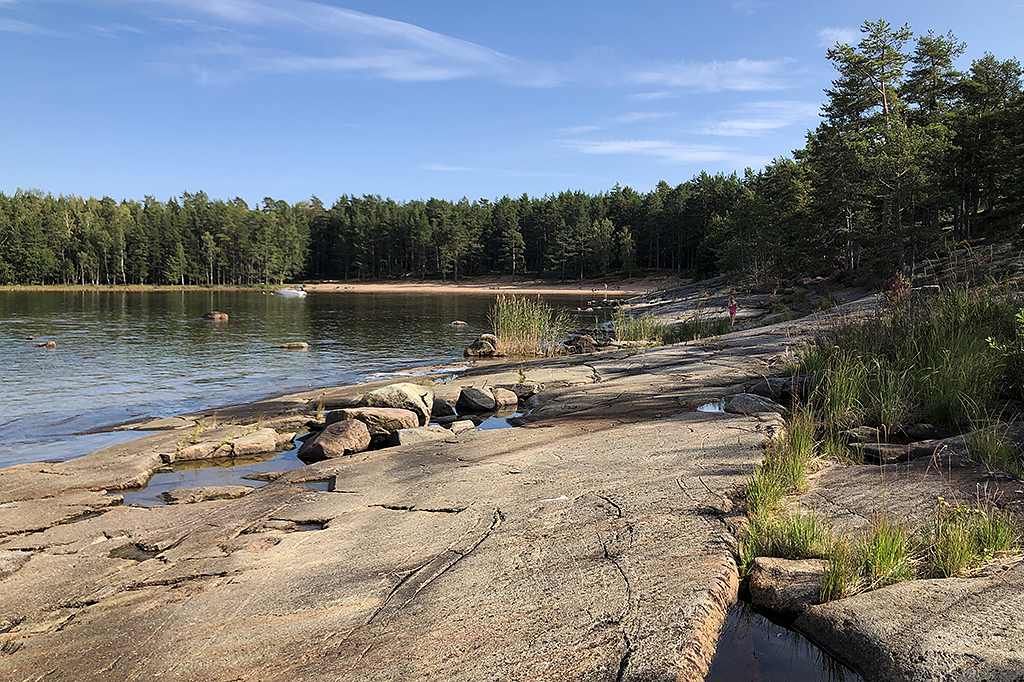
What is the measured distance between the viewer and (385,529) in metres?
5.79

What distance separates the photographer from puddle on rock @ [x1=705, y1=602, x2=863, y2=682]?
357 cm

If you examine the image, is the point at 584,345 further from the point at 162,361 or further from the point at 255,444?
the point at 255,444

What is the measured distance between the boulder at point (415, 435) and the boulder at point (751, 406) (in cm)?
421

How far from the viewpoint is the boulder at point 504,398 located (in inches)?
536

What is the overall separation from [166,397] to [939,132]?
36.5 m

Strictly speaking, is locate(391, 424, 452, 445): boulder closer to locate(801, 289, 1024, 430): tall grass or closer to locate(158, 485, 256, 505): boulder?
locate(158, 485, 256, 505): boulder

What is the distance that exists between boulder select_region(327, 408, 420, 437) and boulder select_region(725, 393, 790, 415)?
500 cm

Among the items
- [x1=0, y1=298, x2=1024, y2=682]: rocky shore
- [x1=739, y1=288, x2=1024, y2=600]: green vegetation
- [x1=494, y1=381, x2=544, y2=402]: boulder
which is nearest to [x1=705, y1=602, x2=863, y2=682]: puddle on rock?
[x1=0, y1=298, x2=1024, y2=682]: rocky shore

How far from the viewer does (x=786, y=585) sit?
13.6ft

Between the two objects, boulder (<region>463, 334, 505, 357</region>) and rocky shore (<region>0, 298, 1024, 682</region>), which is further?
boulder (<region>463, 334, 505, 357</region>)

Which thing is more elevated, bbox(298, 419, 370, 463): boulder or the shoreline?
the shoreline

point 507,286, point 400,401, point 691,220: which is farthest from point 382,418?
point 507,286

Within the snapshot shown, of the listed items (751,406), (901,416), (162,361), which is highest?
(901,416)

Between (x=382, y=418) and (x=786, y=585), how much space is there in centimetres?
762
